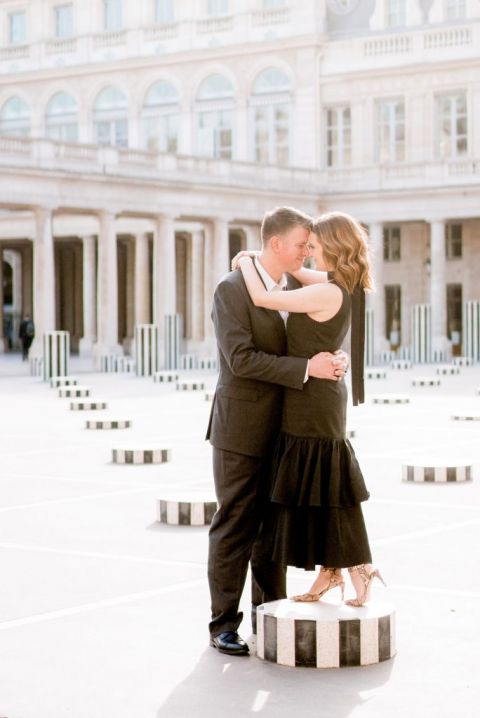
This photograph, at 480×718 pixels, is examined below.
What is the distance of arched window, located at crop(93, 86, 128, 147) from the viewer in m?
62.7

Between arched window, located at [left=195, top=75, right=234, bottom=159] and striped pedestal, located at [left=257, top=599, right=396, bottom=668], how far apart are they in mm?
54060

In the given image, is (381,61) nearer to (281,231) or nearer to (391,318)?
(391,318)

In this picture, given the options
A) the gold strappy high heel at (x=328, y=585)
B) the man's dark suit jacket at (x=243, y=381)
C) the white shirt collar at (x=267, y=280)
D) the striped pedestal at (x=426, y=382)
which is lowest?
the striped pedestal at (x=426, y=382)

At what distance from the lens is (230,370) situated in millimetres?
7738

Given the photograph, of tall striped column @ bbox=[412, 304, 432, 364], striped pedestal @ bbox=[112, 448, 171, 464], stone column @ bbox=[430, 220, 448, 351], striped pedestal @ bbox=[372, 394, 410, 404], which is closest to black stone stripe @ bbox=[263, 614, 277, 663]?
striped pedestal @ bbox=[112, 448, 171, 464]

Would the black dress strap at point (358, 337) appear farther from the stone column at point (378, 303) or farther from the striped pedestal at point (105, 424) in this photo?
the stone column at point (378, 303)

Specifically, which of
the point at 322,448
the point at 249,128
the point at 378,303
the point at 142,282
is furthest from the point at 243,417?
the point at 249,128

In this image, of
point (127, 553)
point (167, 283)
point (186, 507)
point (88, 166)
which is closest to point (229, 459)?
point (127, 553)

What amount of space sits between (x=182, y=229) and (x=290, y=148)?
17.9ft

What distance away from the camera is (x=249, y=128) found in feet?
196

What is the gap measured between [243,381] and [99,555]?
11.1ft

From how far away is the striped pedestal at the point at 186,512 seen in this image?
12.2 metres

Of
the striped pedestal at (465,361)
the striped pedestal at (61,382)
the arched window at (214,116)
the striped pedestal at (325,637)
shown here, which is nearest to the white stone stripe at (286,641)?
the striped pedestal at (325,637)

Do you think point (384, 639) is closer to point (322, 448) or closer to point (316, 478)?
Result: point (316, 478)
